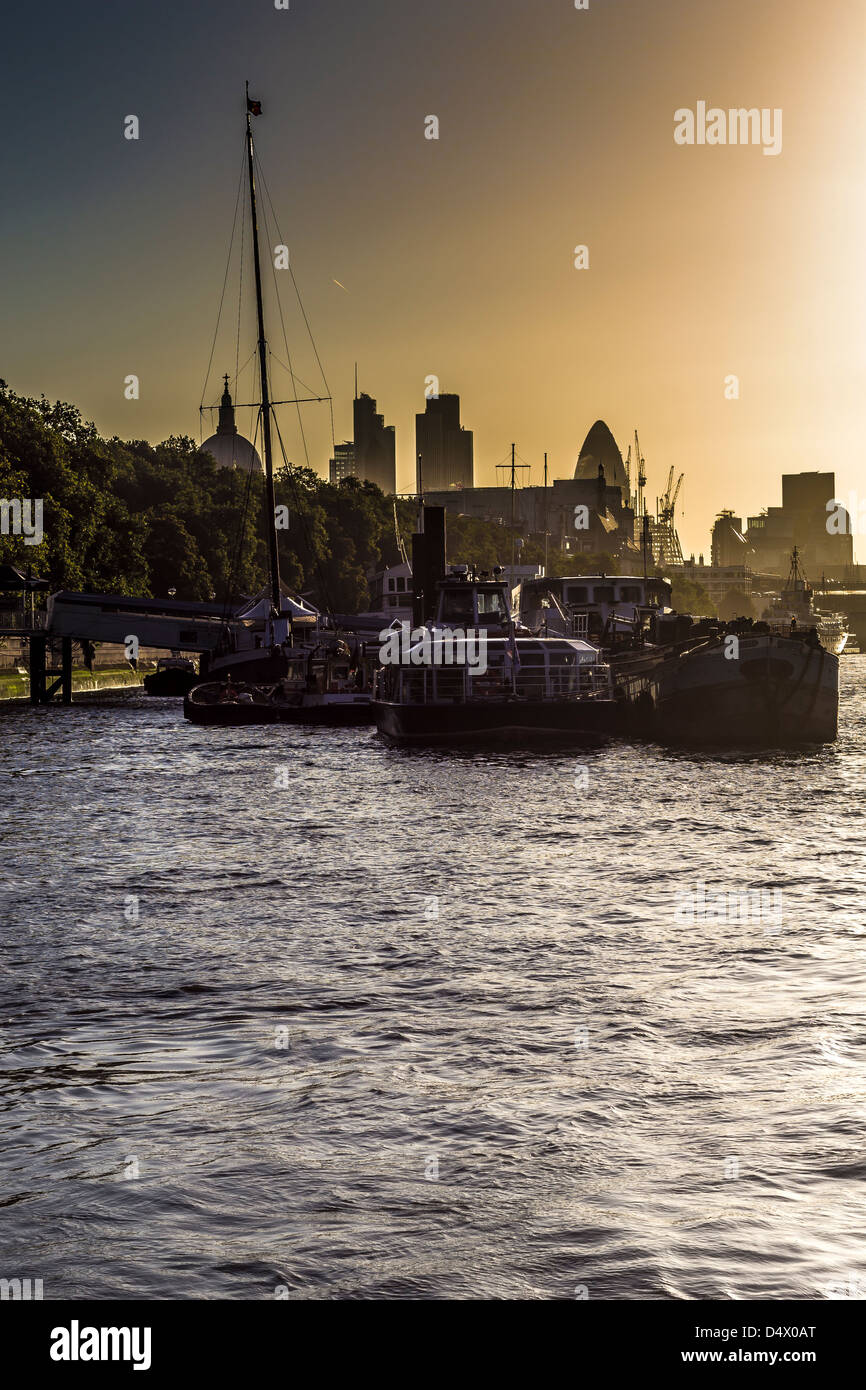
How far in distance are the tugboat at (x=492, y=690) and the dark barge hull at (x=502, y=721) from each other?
0.04m

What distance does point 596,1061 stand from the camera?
12.6 meters

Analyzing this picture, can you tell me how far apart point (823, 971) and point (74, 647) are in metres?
110

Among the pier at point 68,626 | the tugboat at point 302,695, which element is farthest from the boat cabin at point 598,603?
the pier at point 68,626

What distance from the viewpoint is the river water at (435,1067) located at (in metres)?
8.47

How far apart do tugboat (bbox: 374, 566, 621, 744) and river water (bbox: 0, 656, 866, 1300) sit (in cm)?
2369

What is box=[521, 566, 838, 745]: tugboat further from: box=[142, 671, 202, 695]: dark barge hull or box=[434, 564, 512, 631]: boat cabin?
box=[142, 671, 202, 695]: dark barge hull

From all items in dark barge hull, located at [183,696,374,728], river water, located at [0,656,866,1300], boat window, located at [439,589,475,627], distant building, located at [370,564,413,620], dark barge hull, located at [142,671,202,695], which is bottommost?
river water, located at [0,656,866,1300]

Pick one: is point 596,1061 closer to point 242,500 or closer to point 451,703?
point 451,703

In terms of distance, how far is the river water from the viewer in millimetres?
8469

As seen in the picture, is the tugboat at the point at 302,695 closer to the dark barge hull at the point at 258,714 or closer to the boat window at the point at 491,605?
the dark barge hull at the point at 258,714

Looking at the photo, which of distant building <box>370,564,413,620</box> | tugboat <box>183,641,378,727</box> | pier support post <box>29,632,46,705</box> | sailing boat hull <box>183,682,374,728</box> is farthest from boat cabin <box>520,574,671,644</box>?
distant building <box>370,564,413,620</box>
